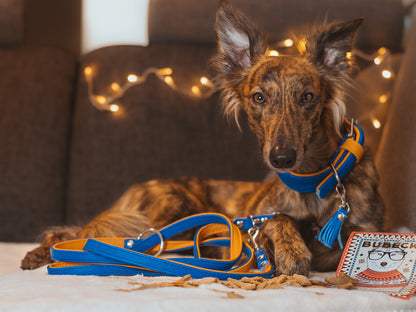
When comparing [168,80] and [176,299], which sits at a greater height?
[168,80]

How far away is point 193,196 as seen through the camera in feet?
6.42

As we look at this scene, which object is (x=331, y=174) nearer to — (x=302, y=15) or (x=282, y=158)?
(x=282, y=158)

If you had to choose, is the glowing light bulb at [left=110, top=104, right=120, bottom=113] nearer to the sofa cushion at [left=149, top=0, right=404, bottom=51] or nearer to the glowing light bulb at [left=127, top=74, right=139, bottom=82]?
the glowing light bulb at [left=127, top=74, right=139, bottom=82]

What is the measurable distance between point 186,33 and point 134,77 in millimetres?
403

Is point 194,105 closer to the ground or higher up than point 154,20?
closer to the ground

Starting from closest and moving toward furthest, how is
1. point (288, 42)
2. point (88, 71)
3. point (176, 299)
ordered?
point (176, 299) → point (288, 42) → point (88, 71)

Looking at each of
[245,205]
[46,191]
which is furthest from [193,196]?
[46,191]

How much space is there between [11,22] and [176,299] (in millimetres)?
2160

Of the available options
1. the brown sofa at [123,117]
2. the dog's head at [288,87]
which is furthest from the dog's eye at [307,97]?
the brown sofa at [123,117]

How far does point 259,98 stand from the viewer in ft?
4.64

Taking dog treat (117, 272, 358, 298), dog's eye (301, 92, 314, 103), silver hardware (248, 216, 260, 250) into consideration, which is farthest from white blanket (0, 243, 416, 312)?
dog's eye (301, 92, 314, 103)

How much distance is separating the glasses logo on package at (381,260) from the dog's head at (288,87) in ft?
1.06

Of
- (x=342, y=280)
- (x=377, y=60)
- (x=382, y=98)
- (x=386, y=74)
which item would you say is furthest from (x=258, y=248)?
(x=377, y=60)

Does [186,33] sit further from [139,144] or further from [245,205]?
[245,205]
